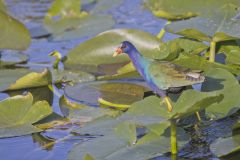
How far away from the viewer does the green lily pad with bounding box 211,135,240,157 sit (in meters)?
2.39

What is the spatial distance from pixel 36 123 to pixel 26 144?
16cm

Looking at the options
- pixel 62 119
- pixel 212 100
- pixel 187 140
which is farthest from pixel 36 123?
pixel 212 100

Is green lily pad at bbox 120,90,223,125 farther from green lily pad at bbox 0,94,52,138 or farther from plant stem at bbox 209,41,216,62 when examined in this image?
plant stem at bbox 209,41,216,62

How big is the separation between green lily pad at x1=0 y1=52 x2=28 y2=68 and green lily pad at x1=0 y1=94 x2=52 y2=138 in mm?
1175

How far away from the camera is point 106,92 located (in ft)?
10.4

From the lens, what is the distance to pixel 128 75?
3305mm

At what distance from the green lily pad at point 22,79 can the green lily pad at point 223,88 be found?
0.85m

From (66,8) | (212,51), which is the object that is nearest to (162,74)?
(212,51)

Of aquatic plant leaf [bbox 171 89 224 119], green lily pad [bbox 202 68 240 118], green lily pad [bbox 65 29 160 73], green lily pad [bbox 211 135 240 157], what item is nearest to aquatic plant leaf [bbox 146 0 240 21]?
green lily pad [bbox 65 29 160 73]

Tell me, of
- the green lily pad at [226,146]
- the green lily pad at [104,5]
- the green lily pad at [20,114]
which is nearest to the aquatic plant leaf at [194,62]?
the green lily pad at [226,146]

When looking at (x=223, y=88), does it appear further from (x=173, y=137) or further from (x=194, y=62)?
(x=173, y=137)

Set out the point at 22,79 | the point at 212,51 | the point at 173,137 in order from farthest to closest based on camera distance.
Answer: the point at 22,79, the point at 212,51, the point at 173,137

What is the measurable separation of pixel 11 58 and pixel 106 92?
1078 millimetres

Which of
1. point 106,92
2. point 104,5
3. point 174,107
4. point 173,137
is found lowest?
point 104,5
